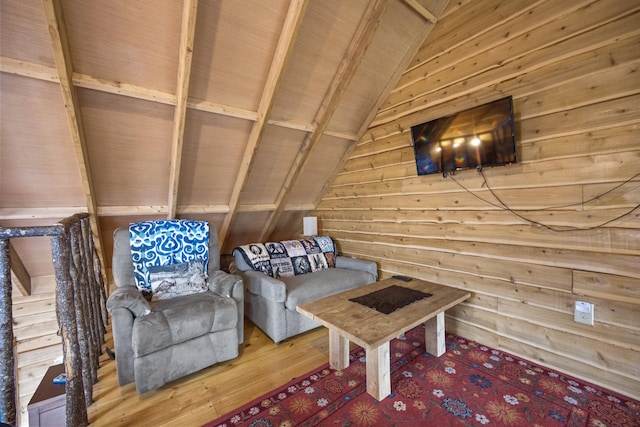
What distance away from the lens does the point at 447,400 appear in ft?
5.60

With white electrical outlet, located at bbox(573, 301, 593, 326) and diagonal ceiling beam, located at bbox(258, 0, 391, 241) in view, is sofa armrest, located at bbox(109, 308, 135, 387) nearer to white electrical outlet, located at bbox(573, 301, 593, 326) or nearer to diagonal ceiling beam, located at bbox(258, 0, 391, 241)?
diagonal ceiling beam, located at bbox(258, 0, 391, 241)

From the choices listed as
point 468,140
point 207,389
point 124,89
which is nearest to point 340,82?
point 468,140

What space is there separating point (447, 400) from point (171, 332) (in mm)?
1881

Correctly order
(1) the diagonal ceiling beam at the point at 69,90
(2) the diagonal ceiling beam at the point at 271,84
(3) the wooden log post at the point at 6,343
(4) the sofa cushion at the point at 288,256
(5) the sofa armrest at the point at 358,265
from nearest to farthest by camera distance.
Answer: (3) the wooden log post at the point at 6,343
(1) the diagonal ceiling beam at the point at 69,90
(2) the diagonal ceiling beam at the point at 271,84
(4) the sofa cushion at the point at 288,256
(5) the sofa armrest at the point at 358,265

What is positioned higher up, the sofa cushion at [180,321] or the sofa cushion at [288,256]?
the sofa cushion at [288,256]

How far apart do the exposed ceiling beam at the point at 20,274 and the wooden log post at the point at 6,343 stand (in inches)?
75.2

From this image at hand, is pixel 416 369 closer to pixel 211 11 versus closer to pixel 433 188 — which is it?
pixel 433 188

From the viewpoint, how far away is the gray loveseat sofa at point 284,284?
2.40 m

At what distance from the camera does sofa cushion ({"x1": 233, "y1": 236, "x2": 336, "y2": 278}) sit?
9.75ft

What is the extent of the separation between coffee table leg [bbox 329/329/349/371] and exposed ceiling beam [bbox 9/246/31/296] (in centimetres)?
300

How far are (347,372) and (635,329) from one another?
1850 millimetres

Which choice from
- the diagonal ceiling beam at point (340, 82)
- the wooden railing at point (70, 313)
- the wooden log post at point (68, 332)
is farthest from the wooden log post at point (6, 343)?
the diagonal ceiling beam at point (340, 82)

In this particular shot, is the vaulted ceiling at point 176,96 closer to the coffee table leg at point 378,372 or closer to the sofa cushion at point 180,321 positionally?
the sofa cushion at point 180,321

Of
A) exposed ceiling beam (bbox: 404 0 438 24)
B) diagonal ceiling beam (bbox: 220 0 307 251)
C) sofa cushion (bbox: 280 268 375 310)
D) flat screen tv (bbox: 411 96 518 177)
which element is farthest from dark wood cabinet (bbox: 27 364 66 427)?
exposed ceiling beam (bbox: 404 0 438 24)
